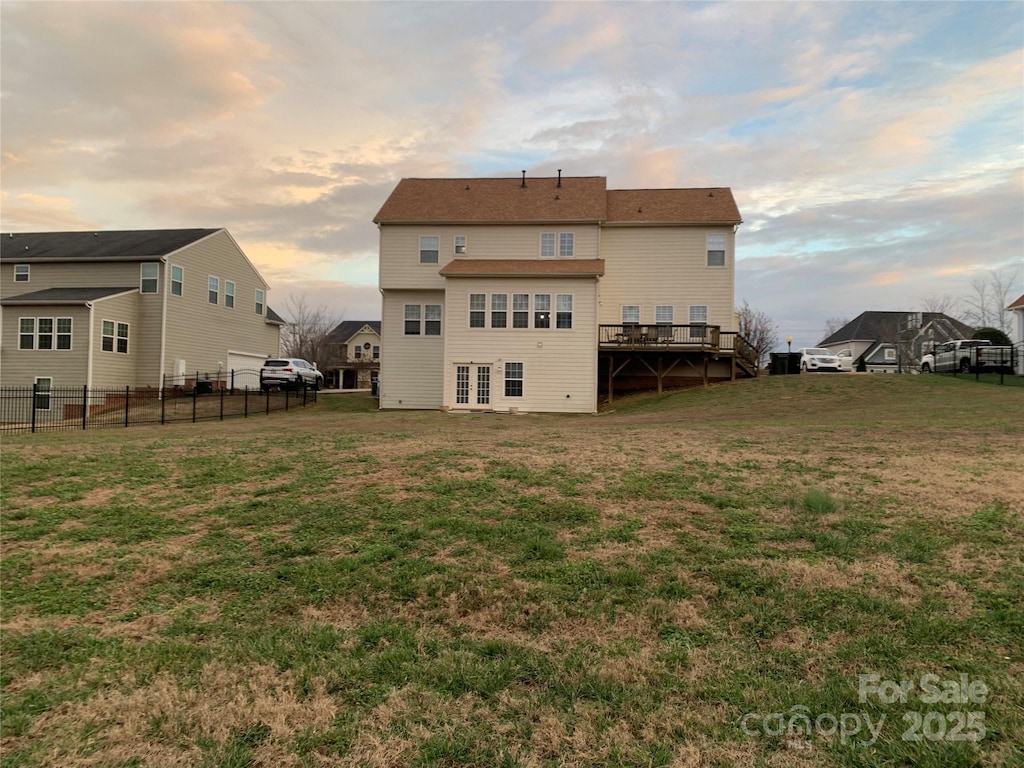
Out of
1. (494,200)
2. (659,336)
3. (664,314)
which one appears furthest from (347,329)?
(659,336)

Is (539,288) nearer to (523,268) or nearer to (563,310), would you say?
(523,268)

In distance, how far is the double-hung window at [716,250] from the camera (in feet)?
89.3

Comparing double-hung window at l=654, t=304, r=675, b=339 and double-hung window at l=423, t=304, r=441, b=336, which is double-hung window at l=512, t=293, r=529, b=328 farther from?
double-hung window at l=654, t=304, r=675, b=339

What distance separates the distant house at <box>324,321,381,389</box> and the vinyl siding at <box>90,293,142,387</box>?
34.5 meters

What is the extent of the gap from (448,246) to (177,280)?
44.7 ft

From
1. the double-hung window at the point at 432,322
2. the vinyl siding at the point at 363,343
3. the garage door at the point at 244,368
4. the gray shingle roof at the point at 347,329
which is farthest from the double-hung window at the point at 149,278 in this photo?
the gray shingle roof at the point at 347,329

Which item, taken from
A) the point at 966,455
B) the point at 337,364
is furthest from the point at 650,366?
the point at 337,364

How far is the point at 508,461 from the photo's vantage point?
8.84 meters

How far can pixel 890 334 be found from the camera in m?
60.6

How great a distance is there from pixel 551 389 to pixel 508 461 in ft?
53.6

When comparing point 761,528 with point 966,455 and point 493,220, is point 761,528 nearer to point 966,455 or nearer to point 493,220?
point 966,455

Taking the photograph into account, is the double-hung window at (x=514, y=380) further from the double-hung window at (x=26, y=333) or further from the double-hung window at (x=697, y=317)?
the double-hung window at (x=26, y=333)

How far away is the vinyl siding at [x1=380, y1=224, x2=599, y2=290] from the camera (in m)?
27.4

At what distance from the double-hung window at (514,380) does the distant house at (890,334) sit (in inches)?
1609
